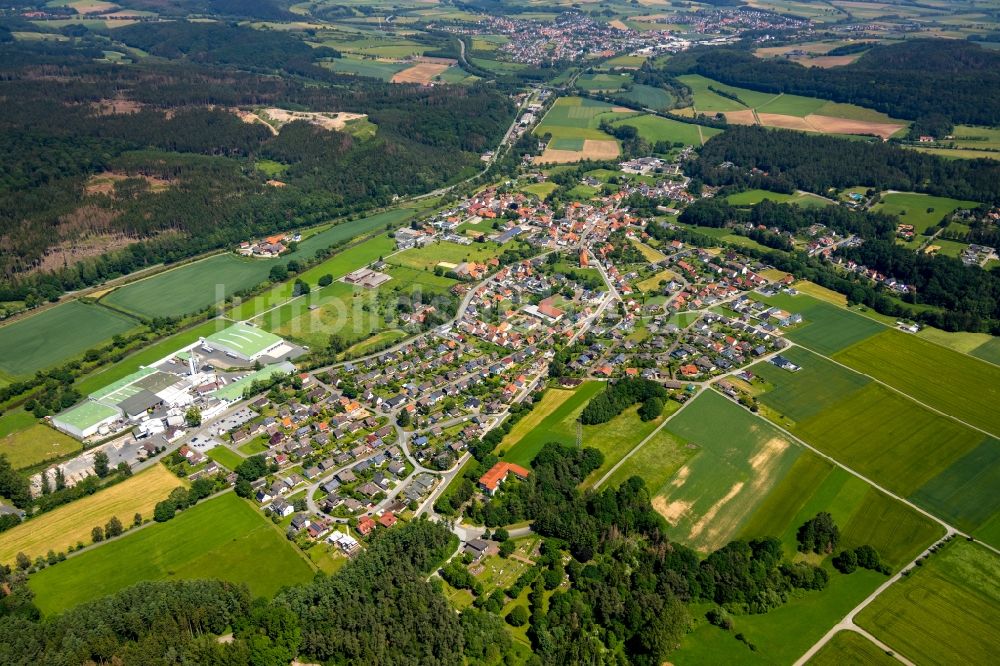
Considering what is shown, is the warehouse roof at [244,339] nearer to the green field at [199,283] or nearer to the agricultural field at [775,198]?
the green field at [199,283]

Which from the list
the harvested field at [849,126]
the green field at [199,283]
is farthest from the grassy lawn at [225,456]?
the harvested field at [849,126]

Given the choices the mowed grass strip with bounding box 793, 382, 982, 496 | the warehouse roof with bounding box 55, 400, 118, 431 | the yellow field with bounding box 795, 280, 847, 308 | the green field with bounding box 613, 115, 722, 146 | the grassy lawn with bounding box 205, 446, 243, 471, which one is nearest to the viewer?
the mowed grass strip with bounding box 793, 382, 982, 496

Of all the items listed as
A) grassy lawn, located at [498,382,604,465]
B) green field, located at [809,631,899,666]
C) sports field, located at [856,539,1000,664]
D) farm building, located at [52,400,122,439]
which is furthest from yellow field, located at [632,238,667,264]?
farm building, located at [52,400,122,439]

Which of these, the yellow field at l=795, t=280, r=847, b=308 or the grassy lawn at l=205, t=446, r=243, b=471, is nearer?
the grassy lawn at l=205, t=446, r=243, b=471

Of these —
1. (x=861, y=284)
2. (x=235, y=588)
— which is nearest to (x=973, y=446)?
(x=861, y=284)

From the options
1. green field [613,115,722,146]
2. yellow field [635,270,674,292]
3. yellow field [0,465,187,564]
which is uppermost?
green field [613,115,722,146]

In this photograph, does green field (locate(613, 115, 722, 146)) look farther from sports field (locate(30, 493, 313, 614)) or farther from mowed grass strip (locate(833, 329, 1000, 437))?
sports field (locate(30, 493, 313, 614))

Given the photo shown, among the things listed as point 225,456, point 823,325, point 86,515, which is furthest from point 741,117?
point 86,515
